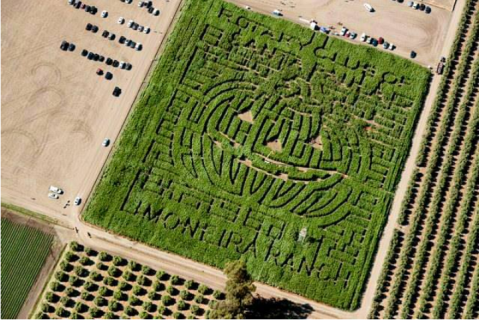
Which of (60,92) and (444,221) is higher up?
(444,221)

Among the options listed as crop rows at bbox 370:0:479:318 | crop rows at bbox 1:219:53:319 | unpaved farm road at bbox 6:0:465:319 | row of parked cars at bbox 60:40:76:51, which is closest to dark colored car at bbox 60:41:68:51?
row of parked cars at bbox 60:40:76:51

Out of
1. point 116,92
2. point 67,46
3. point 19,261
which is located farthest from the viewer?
point 67,46

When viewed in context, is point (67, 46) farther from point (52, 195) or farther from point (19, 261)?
point (19, 261)

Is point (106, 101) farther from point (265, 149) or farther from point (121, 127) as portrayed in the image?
point (265, 149)

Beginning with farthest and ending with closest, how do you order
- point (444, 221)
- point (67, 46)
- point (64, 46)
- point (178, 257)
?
point (67, 46) → point (64, 46) → point (444, 221) → point (178, 257)

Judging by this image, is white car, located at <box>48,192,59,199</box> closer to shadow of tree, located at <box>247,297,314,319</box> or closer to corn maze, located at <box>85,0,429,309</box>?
corn maze, located at <box>85,0,429,309</box>

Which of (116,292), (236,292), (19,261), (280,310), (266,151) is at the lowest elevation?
(19,261)

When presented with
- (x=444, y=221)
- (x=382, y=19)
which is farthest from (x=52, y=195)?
(x=444, y=221)
